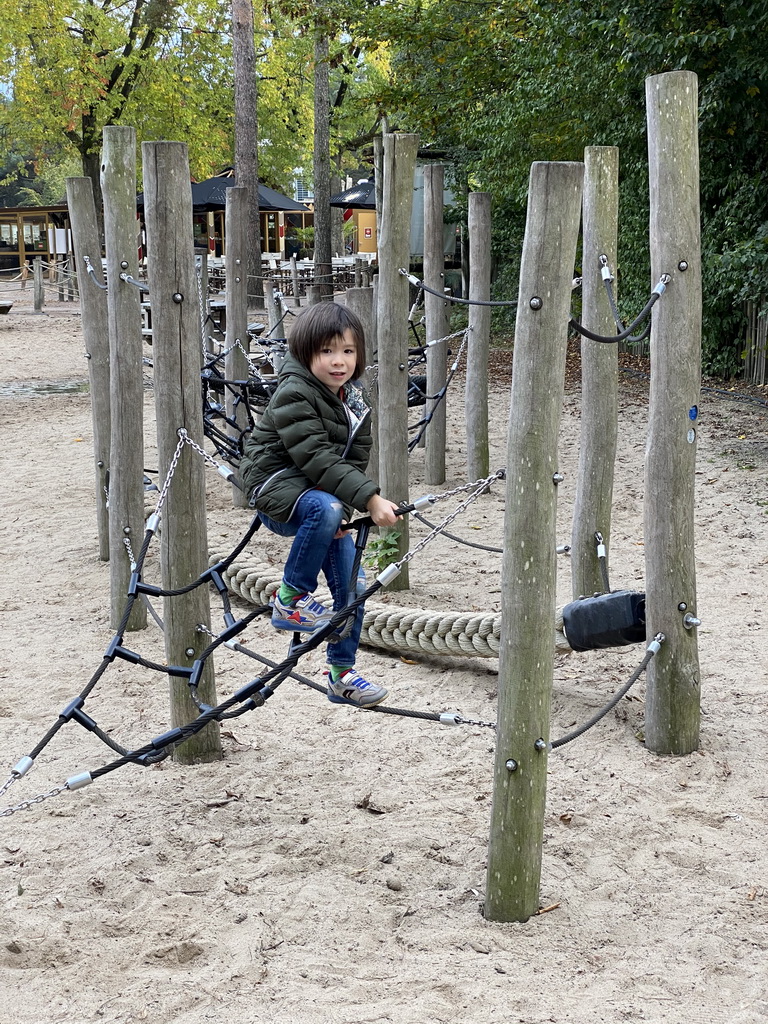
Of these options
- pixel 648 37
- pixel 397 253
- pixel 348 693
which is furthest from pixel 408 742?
pixel 648 37

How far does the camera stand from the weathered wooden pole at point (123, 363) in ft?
15.6

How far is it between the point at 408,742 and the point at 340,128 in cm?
3165

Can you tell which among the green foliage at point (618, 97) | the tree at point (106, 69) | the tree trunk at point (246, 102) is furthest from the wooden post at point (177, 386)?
the tree at point (106, 69)

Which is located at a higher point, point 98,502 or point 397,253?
point 397,253

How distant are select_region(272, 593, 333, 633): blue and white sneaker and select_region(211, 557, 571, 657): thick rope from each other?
1048mm

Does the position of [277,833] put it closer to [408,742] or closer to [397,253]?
[408,742]

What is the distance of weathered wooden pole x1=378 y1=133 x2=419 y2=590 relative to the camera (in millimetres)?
5355

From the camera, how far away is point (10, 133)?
29109mm

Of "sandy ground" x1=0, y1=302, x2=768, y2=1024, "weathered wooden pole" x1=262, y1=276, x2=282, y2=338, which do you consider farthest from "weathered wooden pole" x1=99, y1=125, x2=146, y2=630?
"weathered wooden pole" x1=262, y1=276, x2=282, y2=338

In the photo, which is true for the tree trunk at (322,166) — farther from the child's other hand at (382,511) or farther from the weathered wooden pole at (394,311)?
the child's other hand at (382,511)

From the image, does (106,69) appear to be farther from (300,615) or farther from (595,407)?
(300,615)

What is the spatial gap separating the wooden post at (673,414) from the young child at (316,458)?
110cm

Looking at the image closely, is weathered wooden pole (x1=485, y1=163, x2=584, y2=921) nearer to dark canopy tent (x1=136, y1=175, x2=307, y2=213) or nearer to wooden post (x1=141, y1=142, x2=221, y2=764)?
wooden post (x1=141, y1=142, x2=221, y2=764)

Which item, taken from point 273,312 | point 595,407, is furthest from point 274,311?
point 595,407
